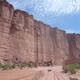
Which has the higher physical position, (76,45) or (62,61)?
(76,45)

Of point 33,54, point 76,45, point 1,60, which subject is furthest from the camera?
point 76,45

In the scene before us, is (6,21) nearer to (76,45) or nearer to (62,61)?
(62,61)

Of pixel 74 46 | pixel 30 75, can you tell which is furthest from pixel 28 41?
pixel 30 75

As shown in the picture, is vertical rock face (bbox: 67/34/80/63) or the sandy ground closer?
the sandy ground

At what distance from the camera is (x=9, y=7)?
3794 cm

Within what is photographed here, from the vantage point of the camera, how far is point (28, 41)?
43.1 m

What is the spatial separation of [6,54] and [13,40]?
488 centimetres

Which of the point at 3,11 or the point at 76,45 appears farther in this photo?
the point at 76,45

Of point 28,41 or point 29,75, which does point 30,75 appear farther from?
point 28,41

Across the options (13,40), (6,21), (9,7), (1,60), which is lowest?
(1,60)

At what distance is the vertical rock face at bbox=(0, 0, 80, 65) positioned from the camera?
1420 inches

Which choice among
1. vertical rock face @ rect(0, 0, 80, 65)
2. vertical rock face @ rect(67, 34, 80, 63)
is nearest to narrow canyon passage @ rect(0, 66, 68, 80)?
vertical rock face @ rect(0, 0, 80, 65)

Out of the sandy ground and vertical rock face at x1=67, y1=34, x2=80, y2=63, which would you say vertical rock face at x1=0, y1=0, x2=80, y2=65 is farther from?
the sandy ground

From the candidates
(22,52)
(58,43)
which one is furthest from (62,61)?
(22,52)
